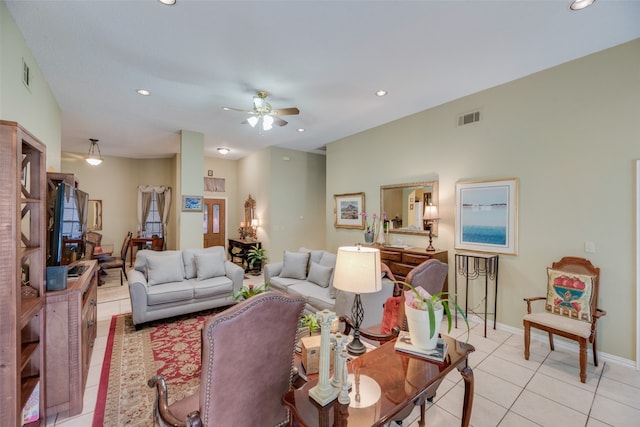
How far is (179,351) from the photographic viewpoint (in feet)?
10.0

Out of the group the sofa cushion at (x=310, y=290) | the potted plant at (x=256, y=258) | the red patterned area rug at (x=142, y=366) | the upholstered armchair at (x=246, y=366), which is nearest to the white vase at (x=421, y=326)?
the upholstered armchair at (x=246, y=366)

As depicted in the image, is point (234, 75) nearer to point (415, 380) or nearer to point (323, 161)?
point (415, 380)

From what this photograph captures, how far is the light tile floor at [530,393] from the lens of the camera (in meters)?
2.07

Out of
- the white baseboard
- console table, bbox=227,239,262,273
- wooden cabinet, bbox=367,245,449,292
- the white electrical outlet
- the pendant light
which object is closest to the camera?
the white baseboard

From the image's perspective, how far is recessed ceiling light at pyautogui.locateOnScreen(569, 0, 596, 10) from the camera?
86.4 inches

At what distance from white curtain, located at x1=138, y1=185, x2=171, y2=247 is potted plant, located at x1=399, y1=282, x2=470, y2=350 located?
27.8ft

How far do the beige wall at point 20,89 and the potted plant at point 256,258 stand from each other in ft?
13.0

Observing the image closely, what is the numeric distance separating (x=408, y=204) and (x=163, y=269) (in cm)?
398

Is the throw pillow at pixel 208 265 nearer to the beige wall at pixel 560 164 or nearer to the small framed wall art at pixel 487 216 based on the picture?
the beige wall at pixel 560 164

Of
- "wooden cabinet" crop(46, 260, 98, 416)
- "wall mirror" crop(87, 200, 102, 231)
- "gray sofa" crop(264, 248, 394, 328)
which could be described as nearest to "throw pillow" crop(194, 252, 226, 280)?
"gray sofa" crop(264, 248, 394, 328)

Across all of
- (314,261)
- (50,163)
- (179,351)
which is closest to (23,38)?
(50,163)

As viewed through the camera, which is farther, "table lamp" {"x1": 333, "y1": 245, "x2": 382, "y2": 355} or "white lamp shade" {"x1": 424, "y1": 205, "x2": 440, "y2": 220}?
"white lamp shade" {"x1": 424, "y1": 205, "x2": 440, "y2": 220}

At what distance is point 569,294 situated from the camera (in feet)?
9.61

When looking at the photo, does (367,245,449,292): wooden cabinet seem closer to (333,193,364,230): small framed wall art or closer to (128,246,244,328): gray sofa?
(333,193,364,230): small framed wall art
